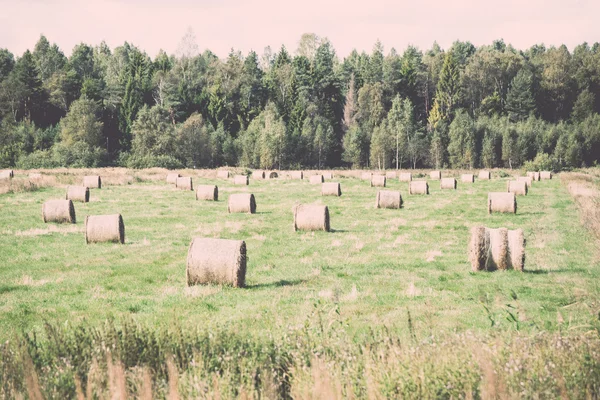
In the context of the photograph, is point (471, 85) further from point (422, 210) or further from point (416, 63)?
point (422, 210)

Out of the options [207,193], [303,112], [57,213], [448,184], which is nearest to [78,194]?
[207,193]

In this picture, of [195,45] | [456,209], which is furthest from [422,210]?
[195,45]

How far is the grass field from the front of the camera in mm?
9453

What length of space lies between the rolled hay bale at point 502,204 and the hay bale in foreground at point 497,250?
13.5 metres

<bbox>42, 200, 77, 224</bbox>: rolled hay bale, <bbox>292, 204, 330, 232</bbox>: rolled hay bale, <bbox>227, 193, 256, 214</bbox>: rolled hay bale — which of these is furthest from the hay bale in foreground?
<bbox>42, 200, 77, 224</bbox>: rolled hay bale

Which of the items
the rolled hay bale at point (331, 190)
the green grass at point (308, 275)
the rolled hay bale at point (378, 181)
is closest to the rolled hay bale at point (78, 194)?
the green grass at point (308, 275)

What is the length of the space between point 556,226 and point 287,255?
13.1 m

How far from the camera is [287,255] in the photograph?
16953mm

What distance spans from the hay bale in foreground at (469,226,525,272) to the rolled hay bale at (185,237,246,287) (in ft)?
21.1

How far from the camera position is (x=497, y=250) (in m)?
14.3

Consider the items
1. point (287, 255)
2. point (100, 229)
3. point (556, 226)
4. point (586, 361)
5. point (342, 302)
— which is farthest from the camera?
point (556, 226)

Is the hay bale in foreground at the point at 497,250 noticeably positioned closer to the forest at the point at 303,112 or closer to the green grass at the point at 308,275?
the green grass at the point at 308,275

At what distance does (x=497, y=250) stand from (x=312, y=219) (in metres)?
8.77

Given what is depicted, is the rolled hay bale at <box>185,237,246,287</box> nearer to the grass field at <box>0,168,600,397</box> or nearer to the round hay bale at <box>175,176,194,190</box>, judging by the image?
the grass field at <box>0,168,600,397</box>
